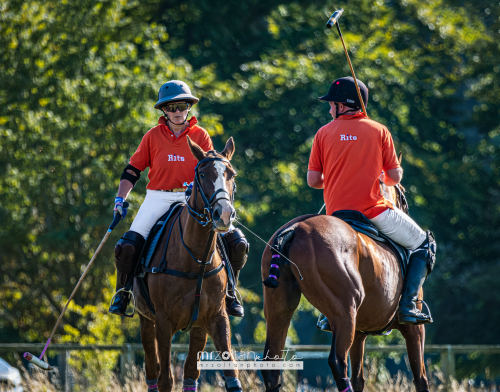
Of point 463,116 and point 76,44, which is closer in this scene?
point 76,44

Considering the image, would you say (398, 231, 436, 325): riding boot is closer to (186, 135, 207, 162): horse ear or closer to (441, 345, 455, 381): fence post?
(186, 135, 207, 162): horse ear

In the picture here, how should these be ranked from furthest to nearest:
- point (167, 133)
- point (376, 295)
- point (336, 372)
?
point (167, 133) → point (376, 295) → point (336, 372)

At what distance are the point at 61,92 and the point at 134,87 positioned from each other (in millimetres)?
1482

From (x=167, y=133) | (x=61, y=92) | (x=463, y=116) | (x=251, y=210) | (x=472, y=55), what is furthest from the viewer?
(x=463, y=116)

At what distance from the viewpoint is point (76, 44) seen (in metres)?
16.8

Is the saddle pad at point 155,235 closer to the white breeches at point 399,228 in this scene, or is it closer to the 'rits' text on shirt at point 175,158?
the 'rits' text on shirt at point 175,158

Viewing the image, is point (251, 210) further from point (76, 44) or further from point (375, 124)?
point (375, 124)

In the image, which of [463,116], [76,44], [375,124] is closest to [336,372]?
[375,124]

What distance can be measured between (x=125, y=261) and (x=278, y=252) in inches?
77.5

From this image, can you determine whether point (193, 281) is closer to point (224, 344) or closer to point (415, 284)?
point (224, 344)

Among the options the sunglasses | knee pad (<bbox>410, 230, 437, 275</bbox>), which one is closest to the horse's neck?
the sunglasses

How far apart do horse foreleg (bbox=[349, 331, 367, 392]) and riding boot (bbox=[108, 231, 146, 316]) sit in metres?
2.33

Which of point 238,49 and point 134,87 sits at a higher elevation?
point 238,49

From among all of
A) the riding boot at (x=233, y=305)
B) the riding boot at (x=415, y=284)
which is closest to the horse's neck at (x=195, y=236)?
the riding boot at (x=233, y=305)
